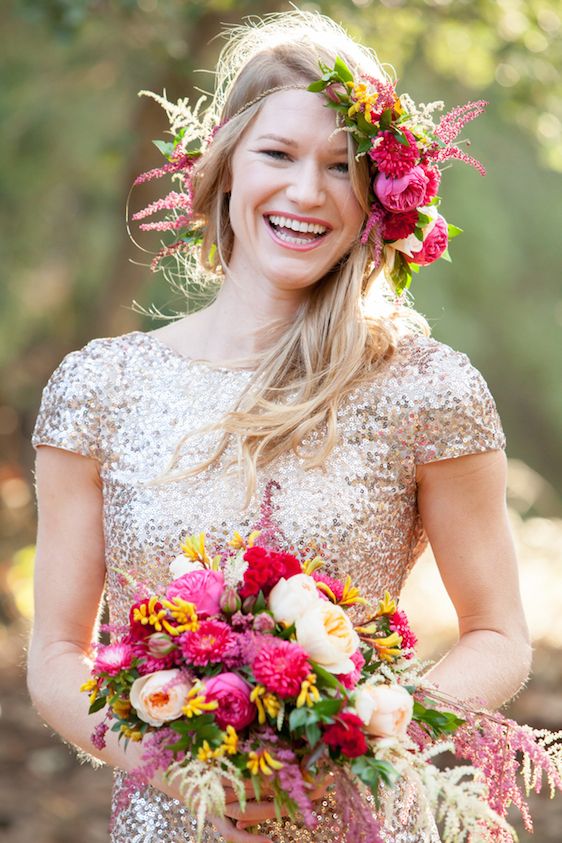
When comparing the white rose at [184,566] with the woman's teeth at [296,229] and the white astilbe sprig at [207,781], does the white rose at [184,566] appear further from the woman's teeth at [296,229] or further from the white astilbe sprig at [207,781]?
the woman's teeth at [296,229]

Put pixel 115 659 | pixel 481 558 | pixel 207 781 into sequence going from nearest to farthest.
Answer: pixel 207 781 → pixel 115 659 → pixel 481 558

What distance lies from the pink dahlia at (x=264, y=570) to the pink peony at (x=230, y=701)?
18 centimetres

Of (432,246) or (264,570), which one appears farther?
(432,246)

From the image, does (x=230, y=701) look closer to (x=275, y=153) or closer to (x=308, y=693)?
(x=308, y=693)

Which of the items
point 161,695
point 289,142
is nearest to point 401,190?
point 289,142

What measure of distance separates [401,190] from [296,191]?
0.26 meters

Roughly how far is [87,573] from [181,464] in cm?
35

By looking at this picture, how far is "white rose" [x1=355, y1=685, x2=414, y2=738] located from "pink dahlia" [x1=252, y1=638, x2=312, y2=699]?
4.8 inches

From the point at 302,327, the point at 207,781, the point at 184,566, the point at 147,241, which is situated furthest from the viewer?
the point at 147,241

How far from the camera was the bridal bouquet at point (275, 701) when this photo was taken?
2.10m

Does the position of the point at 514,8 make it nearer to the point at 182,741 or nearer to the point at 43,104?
the point at 43,104

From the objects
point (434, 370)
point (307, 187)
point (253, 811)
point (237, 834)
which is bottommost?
point (237, 834)

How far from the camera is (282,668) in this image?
6.89ft

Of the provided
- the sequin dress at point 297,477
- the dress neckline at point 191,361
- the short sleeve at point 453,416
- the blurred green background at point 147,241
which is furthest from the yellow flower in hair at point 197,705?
the blurred green background at point 147,241
